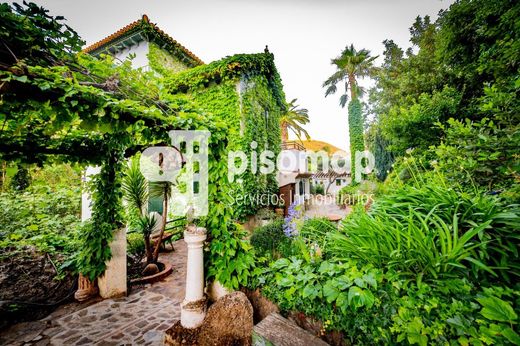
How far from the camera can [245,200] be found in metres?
7.44

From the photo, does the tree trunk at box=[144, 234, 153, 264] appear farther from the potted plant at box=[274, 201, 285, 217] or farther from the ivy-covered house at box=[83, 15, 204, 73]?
the ivy-covered house at box=[83, 15, 204, 73]

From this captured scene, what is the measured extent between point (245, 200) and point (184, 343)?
16.5 feet

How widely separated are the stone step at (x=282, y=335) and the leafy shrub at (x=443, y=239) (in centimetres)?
88

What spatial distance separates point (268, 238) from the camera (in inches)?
224

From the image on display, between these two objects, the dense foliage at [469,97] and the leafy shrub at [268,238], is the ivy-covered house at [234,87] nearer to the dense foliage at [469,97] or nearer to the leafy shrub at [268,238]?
the leafy shrub at [268,238]

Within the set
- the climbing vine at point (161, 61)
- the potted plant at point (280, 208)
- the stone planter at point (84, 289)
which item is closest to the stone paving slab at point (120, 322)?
the stone planter at point (84, 289)

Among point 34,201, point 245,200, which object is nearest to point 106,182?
point 245,200

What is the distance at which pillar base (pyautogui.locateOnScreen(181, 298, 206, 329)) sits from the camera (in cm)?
269

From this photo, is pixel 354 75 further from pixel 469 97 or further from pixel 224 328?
pixel 224 328

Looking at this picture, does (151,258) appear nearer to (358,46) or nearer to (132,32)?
(132,32)

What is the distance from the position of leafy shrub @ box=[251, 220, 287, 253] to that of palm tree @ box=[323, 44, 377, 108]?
16728 mm

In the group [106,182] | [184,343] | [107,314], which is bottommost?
[107,314]

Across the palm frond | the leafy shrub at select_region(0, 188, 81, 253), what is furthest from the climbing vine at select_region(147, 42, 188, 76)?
the leafy shrub at select_region(0, 188, 81, 253)

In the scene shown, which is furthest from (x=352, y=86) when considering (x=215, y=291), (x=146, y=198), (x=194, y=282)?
(x=194, y=282)
